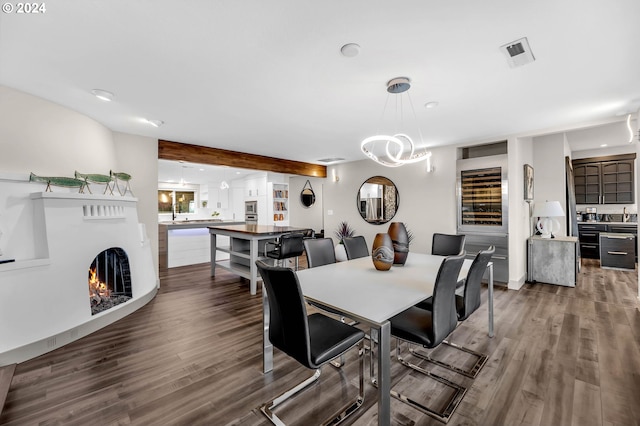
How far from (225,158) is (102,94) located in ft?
8.06

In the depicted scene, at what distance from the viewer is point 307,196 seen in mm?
8172

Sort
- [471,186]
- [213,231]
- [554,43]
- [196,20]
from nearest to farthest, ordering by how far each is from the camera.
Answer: [196,20]
[554,43]
[471,186]
[213,231]

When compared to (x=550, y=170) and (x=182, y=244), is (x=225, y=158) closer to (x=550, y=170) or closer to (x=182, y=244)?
(x=182, y=244)

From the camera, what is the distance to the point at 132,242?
3404mm

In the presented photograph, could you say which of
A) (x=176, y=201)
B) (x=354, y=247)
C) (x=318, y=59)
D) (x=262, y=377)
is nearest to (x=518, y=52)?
(x=318, y=59)

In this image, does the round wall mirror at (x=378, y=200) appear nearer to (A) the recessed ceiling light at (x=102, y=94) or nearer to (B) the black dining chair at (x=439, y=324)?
(B) the black dining chair at (x=439, y=324)

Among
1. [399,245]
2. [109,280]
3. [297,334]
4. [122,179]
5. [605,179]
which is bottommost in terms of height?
[109,280]

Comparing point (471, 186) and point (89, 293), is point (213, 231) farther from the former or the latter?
point (471, 186)

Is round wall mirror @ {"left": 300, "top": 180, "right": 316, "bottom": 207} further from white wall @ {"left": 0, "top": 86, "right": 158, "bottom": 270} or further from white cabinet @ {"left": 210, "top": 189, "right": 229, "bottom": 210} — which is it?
white wall @ {"left": 0, "top": 86, "right": 158, "bottom": 270}

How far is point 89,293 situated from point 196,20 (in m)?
2.83

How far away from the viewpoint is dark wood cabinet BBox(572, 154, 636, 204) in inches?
231

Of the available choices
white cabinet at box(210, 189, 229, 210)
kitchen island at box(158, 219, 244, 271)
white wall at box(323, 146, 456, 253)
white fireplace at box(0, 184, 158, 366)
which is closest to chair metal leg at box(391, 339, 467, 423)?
white fireplace at box(0, 184, 158, 366)

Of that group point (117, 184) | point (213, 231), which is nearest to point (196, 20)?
point (117, 184)

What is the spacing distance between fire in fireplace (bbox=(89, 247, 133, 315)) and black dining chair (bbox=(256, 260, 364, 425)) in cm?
241
